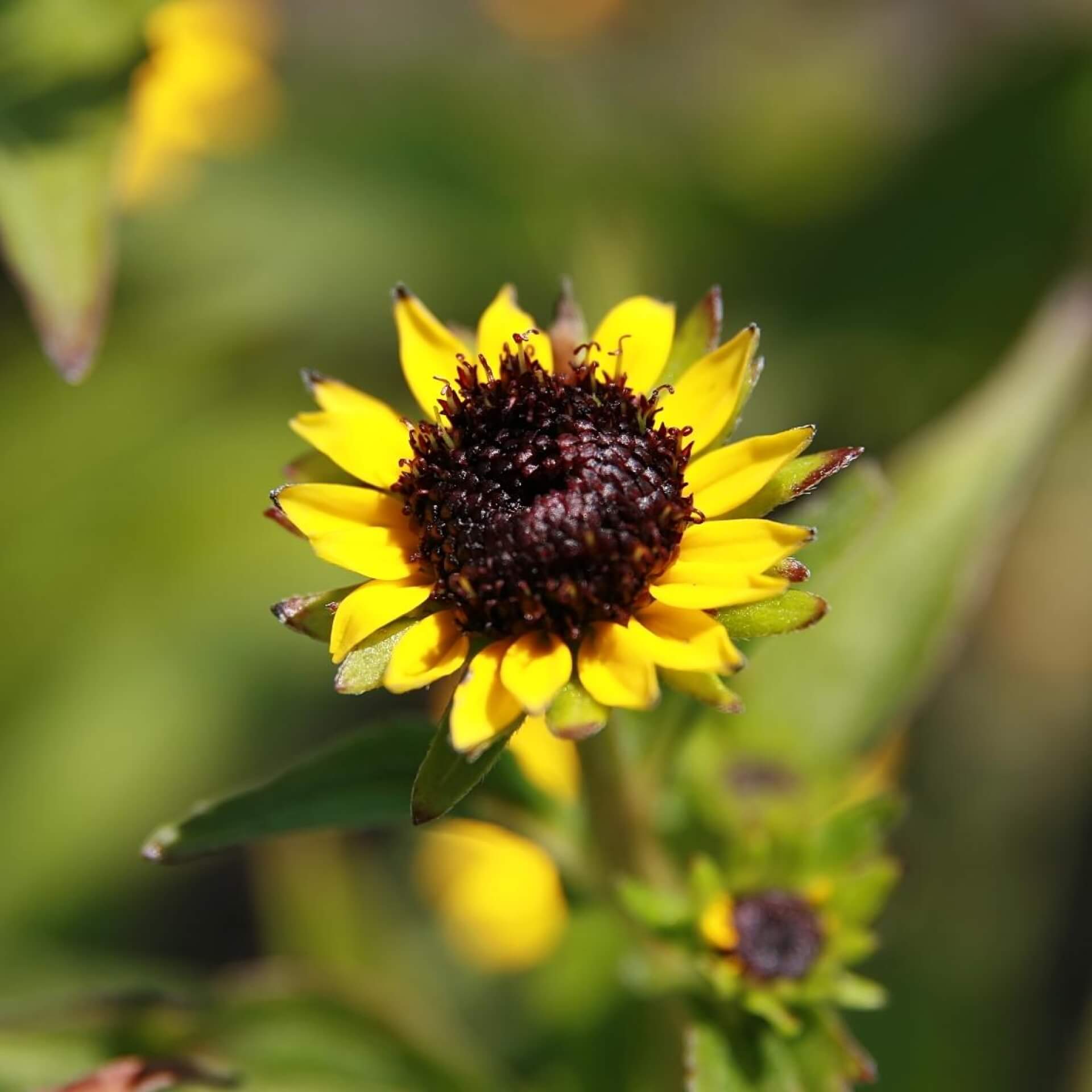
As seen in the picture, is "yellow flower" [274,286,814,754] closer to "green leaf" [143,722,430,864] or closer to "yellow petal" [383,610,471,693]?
"yellow petal" [383,610,471,693]

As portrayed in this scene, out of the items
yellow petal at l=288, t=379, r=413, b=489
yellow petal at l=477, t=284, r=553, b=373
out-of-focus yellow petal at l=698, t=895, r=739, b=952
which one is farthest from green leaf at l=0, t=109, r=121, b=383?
out-of-focus yellow petal at l=698, t=895, r=739, b=952

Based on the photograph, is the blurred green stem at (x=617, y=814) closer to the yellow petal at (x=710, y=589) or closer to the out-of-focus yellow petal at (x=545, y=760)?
the out-of-focus yellow petal at (x=545, y=760)

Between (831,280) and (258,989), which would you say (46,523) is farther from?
(831,280)

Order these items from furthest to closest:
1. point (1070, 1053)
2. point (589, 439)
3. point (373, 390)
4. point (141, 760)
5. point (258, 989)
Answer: point (373, 390) < point (141, 760) < point (1070, 1053) < point (258, 989) < point (589, 439)

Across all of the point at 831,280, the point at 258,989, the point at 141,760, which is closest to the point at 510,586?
A: the point at 258,989

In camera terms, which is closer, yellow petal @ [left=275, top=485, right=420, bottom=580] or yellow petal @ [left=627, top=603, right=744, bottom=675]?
yellow petal @ [left=627, top=603, right=744, bottom=675]

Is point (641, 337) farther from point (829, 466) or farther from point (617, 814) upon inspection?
point (617, 814)

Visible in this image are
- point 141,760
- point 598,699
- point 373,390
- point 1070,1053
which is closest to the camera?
point 598,699
